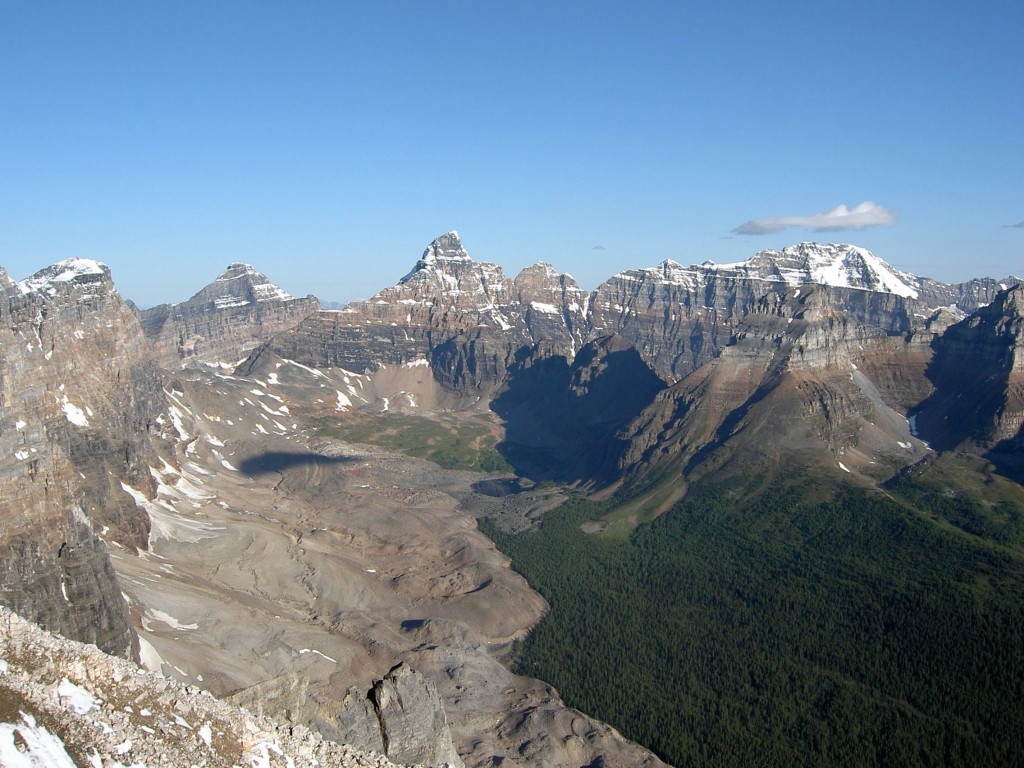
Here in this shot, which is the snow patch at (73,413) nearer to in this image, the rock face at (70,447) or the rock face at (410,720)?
the rock face at (70,447)

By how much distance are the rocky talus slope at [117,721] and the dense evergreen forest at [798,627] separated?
71.1 meters

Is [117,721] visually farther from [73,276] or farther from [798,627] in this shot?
[73,276]

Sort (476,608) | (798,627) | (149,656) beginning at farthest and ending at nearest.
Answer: (476,608), (798,627), (149,656)

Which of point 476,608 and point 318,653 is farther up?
point 318,653

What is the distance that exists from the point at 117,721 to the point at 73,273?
16606 centimetres

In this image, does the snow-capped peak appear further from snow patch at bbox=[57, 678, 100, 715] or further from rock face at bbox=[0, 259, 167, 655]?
snow patch at bbox=[57, 678, 100, 715]

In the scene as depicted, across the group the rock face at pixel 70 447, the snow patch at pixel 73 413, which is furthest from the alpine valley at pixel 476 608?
the snow patch at pixel 73 413

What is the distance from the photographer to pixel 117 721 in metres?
35.9

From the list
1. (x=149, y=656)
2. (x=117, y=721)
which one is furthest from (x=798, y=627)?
(x=117, y=721)

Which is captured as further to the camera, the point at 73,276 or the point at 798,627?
the point at 73,276

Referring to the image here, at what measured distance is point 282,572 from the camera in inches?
5709

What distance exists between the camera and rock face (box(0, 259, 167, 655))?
94.5 metres

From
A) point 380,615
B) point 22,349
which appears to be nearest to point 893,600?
point 380,615

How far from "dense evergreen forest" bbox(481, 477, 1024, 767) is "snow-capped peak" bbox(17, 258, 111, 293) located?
100644 millimetres
